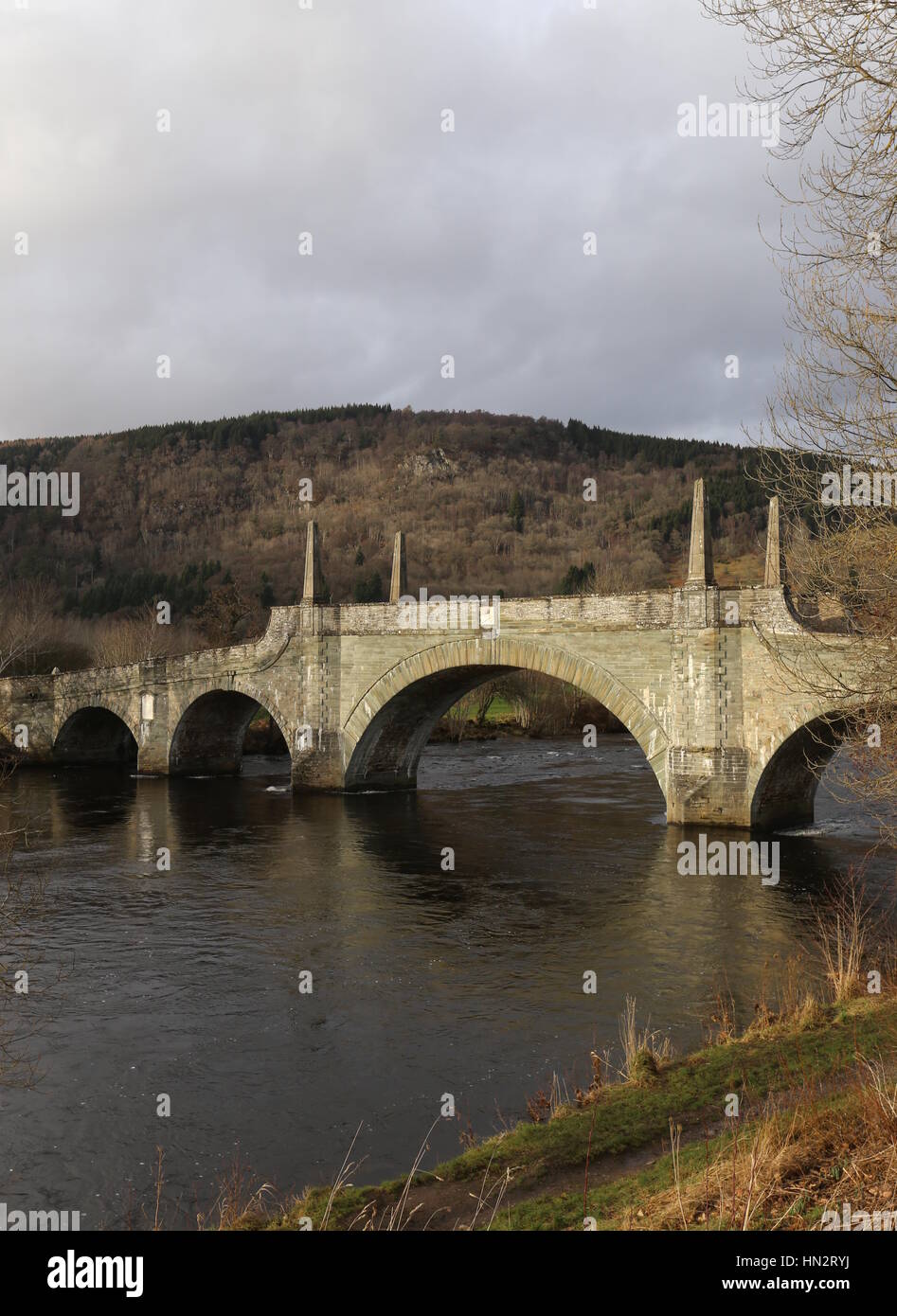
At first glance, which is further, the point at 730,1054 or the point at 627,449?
the point at 627,449

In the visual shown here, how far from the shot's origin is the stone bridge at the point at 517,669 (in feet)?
79.2

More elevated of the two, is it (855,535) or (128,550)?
(128,550)

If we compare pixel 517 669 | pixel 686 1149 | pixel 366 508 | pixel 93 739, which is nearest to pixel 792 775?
pixel 517 669

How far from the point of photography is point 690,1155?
782 centimetres

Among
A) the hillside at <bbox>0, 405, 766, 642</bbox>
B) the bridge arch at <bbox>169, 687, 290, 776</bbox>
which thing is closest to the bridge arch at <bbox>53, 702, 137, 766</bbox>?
the bridge arch at <bbox>169, 687, 290, 776</bbox>

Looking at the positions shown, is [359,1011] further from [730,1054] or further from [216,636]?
[216,636]

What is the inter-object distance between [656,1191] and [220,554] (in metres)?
107

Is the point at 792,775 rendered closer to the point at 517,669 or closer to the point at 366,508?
the point at 517,669

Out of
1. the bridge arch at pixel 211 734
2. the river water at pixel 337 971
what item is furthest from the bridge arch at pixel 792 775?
the bridge arch at pixel 211 734

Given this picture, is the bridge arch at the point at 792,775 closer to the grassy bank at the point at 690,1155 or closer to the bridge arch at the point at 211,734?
the grassy bank at the point at 690,1155

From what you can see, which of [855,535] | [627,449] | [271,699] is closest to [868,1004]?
[855,535]

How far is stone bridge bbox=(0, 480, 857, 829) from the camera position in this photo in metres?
24.1

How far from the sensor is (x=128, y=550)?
369 ft

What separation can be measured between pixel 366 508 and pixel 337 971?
367 feet
